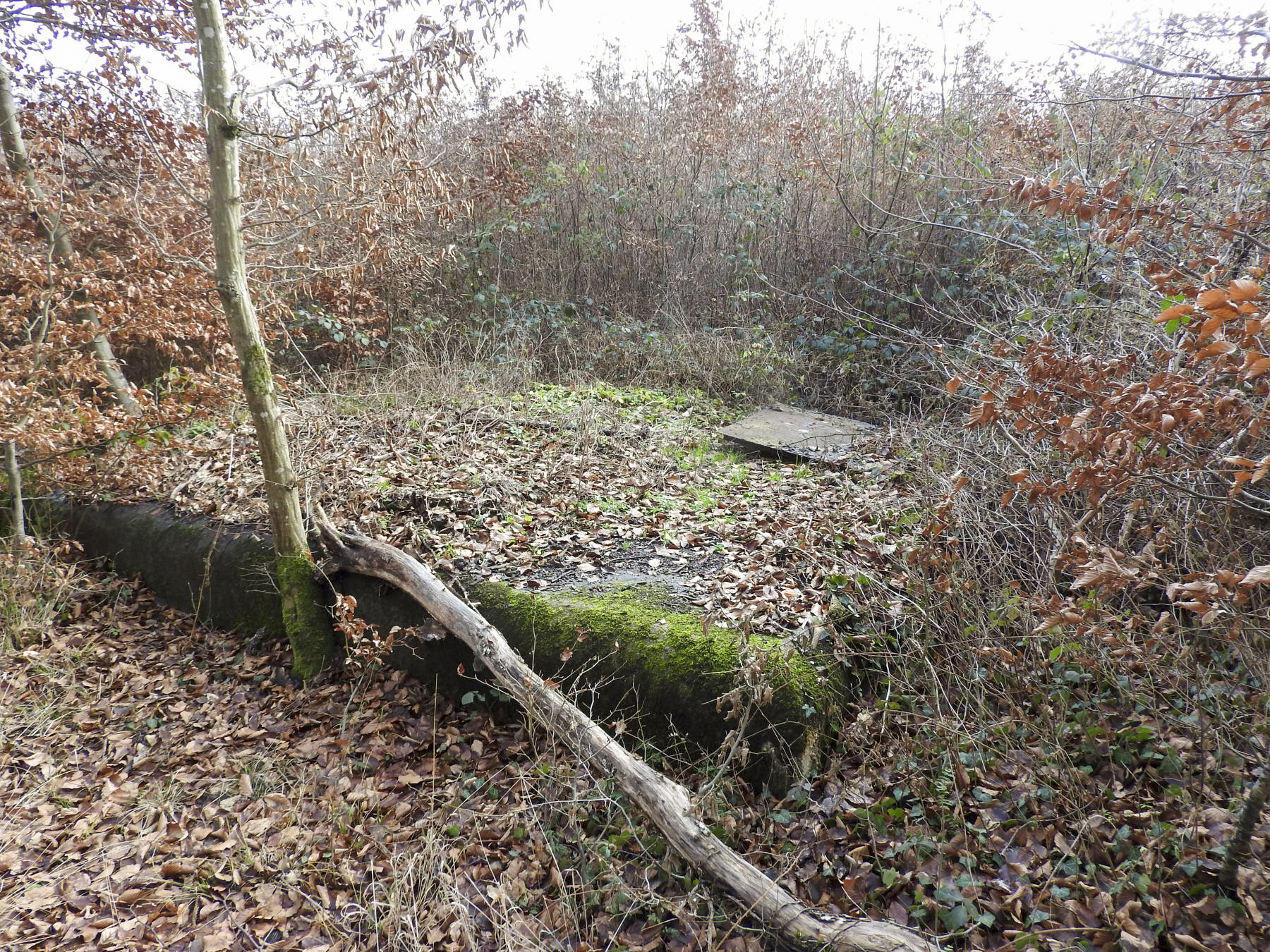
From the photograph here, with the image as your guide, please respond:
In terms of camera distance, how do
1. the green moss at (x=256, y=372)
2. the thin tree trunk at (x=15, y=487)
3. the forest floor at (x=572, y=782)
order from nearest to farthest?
the forest floor at (x=572, y=782), the green moss at (x=256, y=372), the thin tree trunk at (x=15, y=487)

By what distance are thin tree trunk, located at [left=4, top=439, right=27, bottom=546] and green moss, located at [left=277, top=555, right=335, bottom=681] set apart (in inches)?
105

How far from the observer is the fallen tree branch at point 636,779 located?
2.68 metres

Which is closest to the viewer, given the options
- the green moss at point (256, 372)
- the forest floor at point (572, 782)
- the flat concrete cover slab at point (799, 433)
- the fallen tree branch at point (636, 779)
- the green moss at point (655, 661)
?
the fallen tree branch at point (636, 779)

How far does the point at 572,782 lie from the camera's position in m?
3.62

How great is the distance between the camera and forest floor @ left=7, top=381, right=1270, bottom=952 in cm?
291

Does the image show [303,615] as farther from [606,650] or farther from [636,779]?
[636,779]

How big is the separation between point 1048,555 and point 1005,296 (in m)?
4.06

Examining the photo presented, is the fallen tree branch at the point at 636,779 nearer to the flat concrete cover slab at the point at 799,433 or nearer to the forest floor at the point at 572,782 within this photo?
the forest floor at the point at 572,782

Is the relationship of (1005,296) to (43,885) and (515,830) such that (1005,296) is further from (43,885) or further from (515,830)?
(43,885)

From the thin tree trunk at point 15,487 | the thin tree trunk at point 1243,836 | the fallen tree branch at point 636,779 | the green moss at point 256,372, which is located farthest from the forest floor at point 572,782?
the green moss at point 256,372

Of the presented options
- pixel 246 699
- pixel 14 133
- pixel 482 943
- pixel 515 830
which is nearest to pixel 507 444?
pixel 246 699

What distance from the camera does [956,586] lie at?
12.9ft

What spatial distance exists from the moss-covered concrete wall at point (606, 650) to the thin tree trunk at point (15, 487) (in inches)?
60.2

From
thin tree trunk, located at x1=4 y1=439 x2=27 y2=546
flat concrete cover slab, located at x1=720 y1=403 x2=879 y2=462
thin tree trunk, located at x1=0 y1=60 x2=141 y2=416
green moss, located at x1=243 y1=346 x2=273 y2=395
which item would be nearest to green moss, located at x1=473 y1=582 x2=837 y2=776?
green moss, located at x1=243 y1=346 x2=273 y2=395
